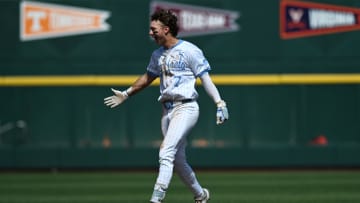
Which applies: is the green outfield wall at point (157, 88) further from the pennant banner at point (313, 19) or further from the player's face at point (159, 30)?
the player's face at point (159, 30)

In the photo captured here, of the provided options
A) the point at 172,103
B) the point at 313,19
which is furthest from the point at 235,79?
the point at 172,103

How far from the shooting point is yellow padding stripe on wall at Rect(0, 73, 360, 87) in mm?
19359

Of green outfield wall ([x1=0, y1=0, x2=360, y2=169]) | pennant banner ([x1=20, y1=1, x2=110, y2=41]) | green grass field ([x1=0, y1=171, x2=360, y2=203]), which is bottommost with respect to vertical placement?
green grass field ([x1=0, y1=171, x2=360, y2=203])

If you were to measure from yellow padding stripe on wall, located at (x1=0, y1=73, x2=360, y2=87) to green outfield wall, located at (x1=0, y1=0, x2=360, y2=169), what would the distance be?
0.02 meters

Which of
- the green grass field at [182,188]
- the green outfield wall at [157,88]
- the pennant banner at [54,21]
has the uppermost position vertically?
the pennant banner at [54,21]

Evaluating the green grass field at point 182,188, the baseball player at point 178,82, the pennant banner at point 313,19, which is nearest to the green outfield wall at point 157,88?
the pennant banner at point 313,19

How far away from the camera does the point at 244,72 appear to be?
63.5 feet

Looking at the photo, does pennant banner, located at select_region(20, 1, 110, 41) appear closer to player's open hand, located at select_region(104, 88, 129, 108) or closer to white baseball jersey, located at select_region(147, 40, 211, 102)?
player's open hand, located at select_region(104, 88, 129, 108)

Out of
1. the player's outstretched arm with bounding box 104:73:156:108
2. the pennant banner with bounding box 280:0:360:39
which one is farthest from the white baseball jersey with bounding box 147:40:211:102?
the pennant banner with bounding box 280:0:360:39

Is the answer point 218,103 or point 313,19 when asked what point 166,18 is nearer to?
point 218,103

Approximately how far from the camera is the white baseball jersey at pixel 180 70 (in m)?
7.99

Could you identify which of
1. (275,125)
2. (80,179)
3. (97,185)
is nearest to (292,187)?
(97,185)

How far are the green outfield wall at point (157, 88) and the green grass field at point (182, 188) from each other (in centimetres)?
270

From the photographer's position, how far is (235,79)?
63.5ft
